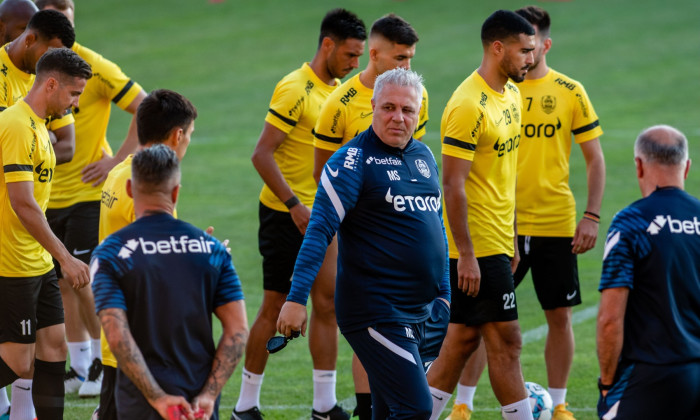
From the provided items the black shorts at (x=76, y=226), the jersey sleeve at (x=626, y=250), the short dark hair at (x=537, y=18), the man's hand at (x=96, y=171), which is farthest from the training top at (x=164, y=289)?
the short dark hair at (x=537, y=18)

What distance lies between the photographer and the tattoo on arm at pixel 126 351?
13.8 ft

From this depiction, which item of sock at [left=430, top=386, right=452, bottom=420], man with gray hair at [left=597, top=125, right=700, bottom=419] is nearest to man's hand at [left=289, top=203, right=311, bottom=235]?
sock at [left=430, top=386, right=452, bottom=420]

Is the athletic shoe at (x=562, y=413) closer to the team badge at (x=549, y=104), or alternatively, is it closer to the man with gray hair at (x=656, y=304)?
the team badge at (x=549, y=104)

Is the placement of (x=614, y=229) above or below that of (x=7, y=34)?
below

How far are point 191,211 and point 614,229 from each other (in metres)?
10.8

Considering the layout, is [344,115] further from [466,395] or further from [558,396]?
[558,396]

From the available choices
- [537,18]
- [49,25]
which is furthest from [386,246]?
[537,18]

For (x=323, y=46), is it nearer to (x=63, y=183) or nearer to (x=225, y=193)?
(x=63, y=183)

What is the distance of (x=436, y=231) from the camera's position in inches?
218

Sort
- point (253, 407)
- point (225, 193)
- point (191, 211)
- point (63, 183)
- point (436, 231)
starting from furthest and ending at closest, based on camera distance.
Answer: point (225, 193) < point (191, 211) < point (63, 183) < point (253, 407) < point (436, 231)

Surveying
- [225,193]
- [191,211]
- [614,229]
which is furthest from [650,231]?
[225,193]

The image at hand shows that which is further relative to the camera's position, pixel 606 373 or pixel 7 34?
pixel 7 34

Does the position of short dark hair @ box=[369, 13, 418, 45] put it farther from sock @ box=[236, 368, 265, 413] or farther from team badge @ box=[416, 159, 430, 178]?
sock @ box=[236, 368, 265, 413]

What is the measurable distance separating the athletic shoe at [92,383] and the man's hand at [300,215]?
2080 millimetres
